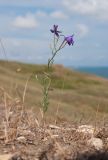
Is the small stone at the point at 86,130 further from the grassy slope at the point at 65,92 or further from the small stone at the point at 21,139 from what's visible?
the grassy slope at the point at 65,92

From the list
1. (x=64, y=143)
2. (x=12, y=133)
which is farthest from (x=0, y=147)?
(x=64, y=143)

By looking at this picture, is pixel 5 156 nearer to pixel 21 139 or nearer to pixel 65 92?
pixel 21 139

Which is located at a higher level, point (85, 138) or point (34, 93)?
point (85, 138)

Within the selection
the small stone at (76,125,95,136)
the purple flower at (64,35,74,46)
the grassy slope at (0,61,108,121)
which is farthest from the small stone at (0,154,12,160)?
the grassy slope at (0,61,108,121)

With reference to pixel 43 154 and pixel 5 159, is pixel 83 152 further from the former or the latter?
pixel 5 159

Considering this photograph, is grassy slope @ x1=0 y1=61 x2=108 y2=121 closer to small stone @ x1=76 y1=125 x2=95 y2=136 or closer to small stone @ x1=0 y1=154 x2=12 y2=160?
small stone @ x1=76 y1=125 x2=95 y2=136

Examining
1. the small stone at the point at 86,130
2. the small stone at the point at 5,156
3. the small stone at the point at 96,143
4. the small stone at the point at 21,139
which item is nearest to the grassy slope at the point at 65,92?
the small stone at the point at 86,130
